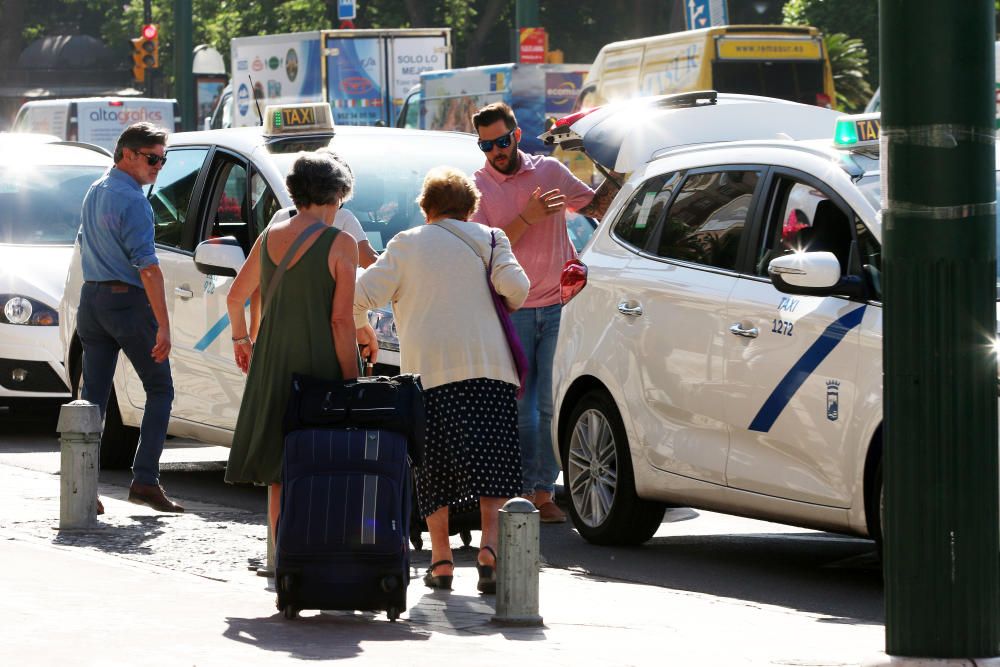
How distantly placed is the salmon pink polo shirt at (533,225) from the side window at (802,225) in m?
1.37

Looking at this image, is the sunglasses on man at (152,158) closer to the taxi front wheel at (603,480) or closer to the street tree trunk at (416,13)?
the taxi front wheel at (603,480)

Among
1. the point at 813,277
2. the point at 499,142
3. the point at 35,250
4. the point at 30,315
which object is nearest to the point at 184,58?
the point at 35,250

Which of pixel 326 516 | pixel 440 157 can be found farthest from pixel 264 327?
pixel 440 157

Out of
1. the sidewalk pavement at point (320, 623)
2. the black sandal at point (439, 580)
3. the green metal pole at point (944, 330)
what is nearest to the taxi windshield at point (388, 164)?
the sidewalk pavement at point (320, 623)

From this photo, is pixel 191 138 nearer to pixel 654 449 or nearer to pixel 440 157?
pixel 440 157

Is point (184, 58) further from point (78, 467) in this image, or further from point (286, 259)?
point (286, 259)

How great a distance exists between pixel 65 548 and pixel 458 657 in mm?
2900

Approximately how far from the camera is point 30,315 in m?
13.1

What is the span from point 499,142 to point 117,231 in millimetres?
1812

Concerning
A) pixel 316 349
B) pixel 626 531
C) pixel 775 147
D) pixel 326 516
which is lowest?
pixel 626 531

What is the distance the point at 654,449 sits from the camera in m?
8.49

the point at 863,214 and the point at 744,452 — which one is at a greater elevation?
the point at 863,214

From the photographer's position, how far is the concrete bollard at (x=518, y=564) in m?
6.51

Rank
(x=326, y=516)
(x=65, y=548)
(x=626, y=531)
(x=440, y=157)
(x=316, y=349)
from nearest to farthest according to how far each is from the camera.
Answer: (x=326, y=516)
(x=316, y=349)
(x=65, y=548)
(x=626, y=531)
(x=440, y=157)
